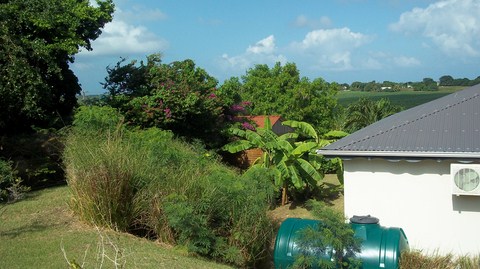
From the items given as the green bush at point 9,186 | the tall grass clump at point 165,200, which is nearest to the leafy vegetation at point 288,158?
the tall grass clump at point 165,200

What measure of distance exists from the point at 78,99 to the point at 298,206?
8125mm

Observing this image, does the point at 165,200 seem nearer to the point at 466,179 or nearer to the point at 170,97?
the point at 466,179

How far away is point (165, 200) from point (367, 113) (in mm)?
21360

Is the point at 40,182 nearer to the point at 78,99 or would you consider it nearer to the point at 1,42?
the point at 1,42

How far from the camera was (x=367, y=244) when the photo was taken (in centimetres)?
885

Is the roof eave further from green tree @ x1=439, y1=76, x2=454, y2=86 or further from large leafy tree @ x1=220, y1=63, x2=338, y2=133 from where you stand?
green tree @ x1=439, y1=76, x2=454, y2=86

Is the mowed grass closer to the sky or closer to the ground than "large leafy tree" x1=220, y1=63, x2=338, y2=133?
closer to the ground

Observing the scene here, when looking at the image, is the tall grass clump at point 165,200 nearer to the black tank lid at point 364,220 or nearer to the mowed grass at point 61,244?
the mowed grass at point 61,244

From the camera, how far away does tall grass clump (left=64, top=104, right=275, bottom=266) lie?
9.12 m

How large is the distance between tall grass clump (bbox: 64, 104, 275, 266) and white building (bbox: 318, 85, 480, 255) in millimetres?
2021

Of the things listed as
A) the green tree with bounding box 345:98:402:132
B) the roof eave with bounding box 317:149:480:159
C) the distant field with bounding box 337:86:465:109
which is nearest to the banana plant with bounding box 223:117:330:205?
the roof eave with bounding box 317:149:480:159

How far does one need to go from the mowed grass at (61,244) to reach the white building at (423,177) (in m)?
3.60

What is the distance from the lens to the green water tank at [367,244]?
8.66 m

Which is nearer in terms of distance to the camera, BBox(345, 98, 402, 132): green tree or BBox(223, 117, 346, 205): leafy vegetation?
BBox(223, 117, 346, 205): leafy vegetation
